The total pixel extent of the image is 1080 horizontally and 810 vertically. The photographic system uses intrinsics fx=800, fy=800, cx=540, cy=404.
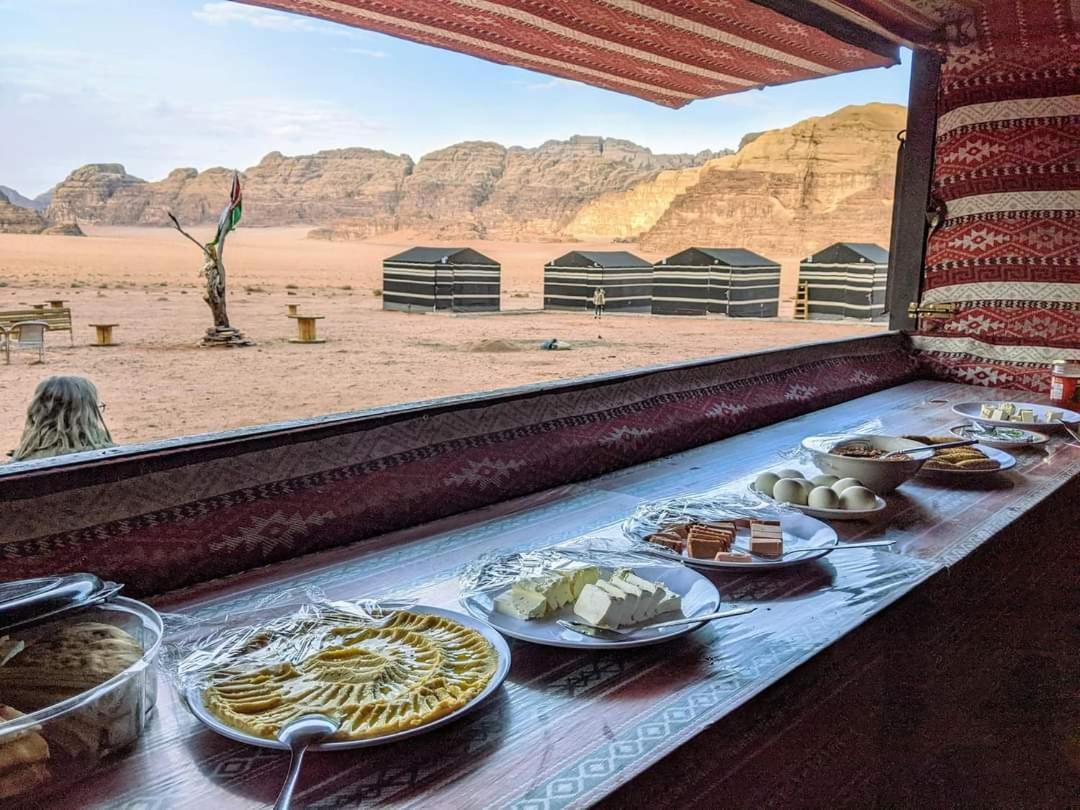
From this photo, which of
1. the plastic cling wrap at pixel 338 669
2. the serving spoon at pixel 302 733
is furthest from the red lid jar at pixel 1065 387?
the serving spoon at pixel 302 733

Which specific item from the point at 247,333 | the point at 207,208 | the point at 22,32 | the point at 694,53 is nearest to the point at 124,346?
the point at 247,333

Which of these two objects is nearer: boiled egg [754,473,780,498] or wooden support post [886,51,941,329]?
boiled egg [754,473,780,498]

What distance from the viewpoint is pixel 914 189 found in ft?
8.70

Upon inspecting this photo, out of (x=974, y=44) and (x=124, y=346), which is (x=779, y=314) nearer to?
(x=124, y=346)

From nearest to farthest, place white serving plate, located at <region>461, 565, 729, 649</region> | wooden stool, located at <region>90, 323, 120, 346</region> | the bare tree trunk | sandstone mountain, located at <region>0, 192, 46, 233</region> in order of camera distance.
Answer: white serving plate, located at <region>461, 565, 729, 649</region>
the bare tree trunk
wooden stool, located at <region>90, 323, 120, 346</region>
sandstone mountain, located at <region>0, 192, 46, 233</region>

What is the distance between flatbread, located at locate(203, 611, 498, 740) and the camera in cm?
58

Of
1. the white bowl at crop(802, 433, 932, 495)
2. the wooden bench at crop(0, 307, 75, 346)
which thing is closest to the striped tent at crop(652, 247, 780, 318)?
the wooden bench at crop(0, 307, 75, 346)

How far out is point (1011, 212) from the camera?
96.0 inches

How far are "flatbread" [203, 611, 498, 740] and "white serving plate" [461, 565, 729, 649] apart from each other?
5cm

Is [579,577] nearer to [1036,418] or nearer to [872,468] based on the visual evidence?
[872,468]

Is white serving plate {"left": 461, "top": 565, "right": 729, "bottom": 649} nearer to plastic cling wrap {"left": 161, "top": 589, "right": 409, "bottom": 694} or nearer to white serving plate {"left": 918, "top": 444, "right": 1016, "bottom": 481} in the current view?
plastic cling wrap {"left": 161, "top": 589, "right": 409, "bottom": 694}

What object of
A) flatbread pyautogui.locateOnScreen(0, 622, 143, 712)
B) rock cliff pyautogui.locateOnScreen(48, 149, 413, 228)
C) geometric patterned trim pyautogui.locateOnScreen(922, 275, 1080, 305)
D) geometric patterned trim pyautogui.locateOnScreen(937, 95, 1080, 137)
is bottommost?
flatbread pyautogui.locateOnScreen(0, 622, 143, 712)

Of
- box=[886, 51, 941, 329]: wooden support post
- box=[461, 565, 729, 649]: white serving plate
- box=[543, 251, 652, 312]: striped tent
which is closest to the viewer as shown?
box=[461, 565, 729, 649]: white serving plate

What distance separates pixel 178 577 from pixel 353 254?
30.6m
